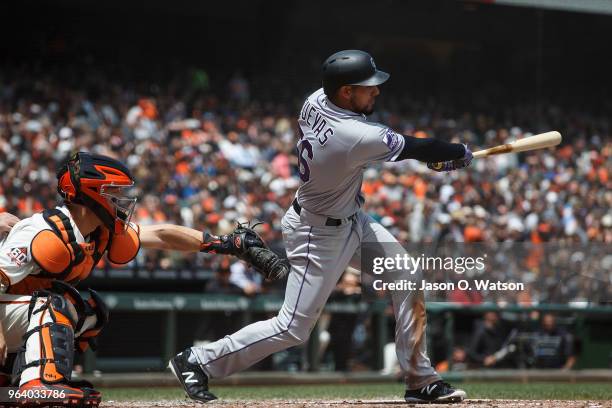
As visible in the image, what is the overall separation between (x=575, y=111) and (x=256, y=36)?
6086 millimetres

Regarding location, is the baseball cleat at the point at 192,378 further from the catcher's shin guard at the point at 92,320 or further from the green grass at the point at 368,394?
the green grass at the point at 368,394

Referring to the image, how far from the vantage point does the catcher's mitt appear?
4871 mm

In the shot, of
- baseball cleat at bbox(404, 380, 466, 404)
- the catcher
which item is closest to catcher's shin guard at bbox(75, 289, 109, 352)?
the catcher

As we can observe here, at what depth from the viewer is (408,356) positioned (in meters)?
5.11

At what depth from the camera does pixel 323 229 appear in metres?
4.96

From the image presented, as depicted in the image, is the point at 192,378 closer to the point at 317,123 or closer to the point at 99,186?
the point at 99,186

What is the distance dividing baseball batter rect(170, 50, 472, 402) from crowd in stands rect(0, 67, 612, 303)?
483 centimetres

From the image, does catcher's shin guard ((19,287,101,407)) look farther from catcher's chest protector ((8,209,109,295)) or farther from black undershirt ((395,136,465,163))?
black undershirt ((395,136,465,163))

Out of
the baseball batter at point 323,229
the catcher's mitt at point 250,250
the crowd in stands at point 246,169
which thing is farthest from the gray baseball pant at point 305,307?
the crowd in stands at point 246,169

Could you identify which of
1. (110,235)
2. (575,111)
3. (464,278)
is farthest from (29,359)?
(575,111)

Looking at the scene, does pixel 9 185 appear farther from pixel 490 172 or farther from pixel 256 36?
pixel 256 36

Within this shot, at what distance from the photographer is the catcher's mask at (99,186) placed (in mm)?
4426

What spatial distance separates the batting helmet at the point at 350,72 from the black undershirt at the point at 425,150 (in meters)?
0.36

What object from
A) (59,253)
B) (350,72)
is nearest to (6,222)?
(59,253)
